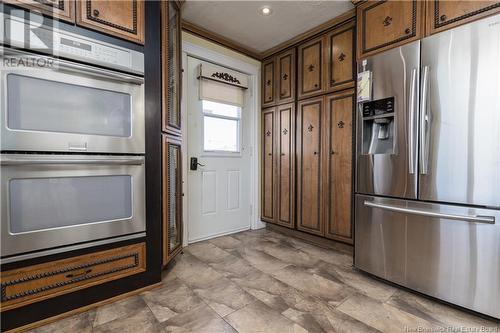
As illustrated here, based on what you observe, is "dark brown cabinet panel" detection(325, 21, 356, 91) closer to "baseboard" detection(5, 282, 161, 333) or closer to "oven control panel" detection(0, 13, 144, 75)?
"oven control panel" detection(0, 13, 144, 75)

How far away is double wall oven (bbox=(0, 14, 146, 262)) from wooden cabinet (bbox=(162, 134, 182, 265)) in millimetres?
218

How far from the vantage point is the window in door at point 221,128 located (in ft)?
9.91

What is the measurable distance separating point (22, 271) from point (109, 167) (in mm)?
725

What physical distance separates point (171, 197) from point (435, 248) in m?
2.11

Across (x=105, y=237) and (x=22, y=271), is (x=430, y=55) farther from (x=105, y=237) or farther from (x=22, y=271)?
(x=22, y=271)

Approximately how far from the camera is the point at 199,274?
2.09 metres

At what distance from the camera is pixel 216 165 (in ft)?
10.2

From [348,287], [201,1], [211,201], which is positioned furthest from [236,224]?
[201,1]

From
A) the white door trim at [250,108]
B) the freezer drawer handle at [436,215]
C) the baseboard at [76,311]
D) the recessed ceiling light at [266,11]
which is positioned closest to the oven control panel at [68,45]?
the white door trim at [250,108]

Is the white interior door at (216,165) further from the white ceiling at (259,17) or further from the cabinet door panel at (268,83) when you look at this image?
the white ceiling at (259,17)

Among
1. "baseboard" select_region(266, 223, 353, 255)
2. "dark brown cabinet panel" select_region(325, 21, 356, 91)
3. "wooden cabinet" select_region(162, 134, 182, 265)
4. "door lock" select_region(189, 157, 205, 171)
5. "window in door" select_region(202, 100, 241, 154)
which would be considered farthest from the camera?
"window in door" select_region(202, 100, 241, 154)

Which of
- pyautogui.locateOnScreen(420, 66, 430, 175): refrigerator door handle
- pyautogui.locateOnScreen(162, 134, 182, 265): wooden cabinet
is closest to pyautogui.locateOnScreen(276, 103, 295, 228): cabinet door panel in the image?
pyautogui.locateOnScreen(162, 134, 182, 265): wooden cabinet

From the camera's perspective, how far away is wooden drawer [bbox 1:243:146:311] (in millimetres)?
1319

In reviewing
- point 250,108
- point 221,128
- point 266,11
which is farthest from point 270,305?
point 266,11
